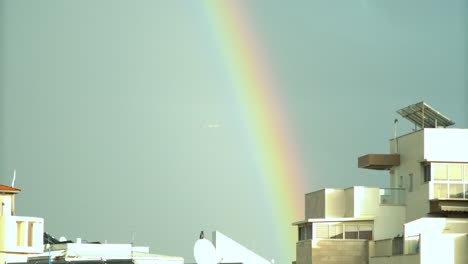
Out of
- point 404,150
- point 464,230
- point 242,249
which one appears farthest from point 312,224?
point 242,249

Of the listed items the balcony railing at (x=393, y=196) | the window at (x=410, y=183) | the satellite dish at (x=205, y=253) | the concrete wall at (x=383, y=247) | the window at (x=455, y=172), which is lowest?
the concrete wall at (x=383, y=247)

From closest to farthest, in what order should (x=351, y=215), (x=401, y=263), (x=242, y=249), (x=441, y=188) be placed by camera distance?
(x=242, y=249) → (x=401, y=263) → (x=441, y=188) → (x=351, y=215)

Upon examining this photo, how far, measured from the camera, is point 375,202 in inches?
2847

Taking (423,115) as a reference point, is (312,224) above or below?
below

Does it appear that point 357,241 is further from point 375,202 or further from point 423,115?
point 423,115

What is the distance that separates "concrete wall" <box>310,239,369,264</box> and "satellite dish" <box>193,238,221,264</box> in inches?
1292

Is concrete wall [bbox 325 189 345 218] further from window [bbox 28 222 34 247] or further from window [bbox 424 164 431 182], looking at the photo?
window [bbox 28 222 34 247]

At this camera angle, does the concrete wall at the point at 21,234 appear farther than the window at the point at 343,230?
No

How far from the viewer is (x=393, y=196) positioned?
7400 cm

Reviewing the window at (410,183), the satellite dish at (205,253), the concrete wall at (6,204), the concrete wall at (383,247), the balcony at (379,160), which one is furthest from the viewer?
the balcony at (379,160)

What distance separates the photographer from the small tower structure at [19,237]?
46.8 metres

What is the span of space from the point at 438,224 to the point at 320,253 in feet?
29.2

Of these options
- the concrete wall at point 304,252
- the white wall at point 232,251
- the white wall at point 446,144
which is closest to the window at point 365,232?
the concrete wall at point 304,252

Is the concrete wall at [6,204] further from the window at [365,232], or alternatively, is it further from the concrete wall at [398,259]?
the window at [365,232]
